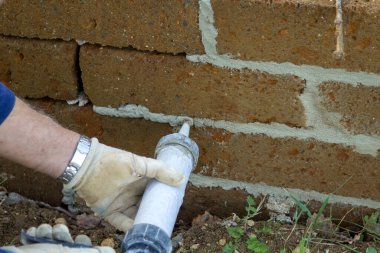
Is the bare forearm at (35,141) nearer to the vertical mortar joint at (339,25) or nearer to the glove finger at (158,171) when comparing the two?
the glove finger at (158,171)

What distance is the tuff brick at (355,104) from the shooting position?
2.20 meters

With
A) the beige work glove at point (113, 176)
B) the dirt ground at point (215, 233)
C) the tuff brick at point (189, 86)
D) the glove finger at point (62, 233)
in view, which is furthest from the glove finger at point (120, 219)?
the tuff brick at point (189, 86)

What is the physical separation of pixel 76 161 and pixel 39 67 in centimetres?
51

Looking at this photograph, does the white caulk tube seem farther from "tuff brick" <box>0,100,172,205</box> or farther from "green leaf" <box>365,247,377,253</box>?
"green leaf" <box>365,247,377,253</box>

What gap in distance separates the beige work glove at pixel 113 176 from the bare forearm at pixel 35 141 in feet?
0.21

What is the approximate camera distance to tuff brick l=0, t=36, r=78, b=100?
236 centimetres

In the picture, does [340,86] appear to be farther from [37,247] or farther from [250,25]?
[37,247]

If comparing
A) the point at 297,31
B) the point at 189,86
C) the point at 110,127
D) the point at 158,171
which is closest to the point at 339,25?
the point at 297,31

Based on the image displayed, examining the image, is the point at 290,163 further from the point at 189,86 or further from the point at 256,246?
the point at 189,86

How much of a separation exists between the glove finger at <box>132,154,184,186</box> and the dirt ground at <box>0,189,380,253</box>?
468mm

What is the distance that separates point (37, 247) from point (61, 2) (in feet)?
2.56

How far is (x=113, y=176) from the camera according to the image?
203cm

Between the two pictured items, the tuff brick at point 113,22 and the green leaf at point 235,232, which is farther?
the green leaf at point 235,232

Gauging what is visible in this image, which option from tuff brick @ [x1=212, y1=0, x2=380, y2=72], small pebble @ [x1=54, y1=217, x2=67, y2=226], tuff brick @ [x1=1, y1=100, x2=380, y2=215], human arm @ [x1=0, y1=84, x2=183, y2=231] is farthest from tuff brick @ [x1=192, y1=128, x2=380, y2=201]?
small pebble @ [x1=54, y1=217, x2=67, y2=226]
